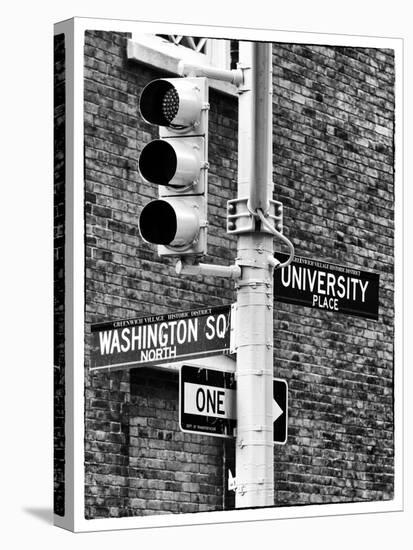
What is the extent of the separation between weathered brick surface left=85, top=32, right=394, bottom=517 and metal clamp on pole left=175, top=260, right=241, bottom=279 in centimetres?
151

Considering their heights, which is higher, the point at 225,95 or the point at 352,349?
the point at 225,95

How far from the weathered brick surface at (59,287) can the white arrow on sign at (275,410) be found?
1.36 metres

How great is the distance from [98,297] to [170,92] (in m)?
2.09

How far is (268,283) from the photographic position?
376 inches

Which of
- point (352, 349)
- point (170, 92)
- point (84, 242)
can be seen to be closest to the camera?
point (170, 92)

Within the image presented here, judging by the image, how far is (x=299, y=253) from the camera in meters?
12.7

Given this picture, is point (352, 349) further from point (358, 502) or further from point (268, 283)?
point (268, 283)

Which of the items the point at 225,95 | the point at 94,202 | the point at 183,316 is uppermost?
the point at 225,95

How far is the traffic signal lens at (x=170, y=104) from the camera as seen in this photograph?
29.8 feet

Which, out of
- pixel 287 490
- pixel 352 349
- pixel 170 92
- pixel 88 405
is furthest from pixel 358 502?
pixel 170 92

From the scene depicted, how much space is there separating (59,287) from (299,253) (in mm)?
3101

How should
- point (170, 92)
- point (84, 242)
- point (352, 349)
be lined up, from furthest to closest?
point (352, 349)
point (84, 242)
point (170, 92)

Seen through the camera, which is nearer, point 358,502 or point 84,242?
point 84,242

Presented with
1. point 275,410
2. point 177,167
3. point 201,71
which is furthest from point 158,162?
point 275,410
